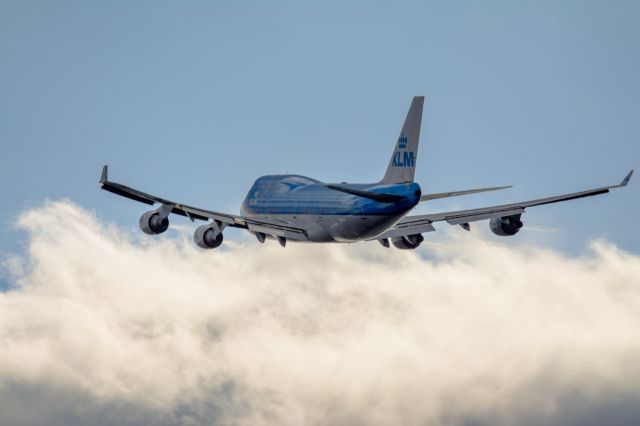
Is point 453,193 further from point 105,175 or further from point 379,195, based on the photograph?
point 105,175

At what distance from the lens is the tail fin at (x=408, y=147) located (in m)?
72.0

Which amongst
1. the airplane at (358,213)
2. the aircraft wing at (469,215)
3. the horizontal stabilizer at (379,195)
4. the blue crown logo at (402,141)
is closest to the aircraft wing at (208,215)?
the airplane at (358,213)

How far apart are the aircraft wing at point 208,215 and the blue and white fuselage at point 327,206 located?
3.19 feet

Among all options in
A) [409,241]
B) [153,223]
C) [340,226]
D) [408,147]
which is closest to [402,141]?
[408,147]

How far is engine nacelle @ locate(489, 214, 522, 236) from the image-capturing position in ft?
248

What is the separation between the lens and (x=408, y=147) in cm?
7225

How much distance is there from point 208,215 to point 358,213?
10155mm

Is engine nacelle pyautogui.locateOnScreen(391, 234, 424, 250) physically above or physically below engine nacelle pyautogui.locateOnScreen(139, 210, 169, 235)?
above

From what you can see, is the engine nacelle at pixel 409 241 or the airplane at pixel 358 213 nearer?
the airplane at pixel 358 213

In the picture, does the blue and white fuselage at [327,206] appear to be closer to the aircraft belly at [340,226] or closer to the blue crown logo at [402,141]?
the aircraft belly at [340,226]

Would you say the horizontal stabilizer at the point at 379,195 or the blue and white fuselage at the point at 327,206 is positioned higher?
the blue and white fuselage at the point at 327,206

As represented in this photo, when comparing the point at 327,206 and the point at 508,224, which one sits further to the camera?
the point at 327,206

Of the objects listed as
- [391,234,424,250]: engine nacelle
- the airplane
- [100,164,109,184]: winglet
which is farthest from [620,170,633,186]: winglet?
[100,164,109,184]: winglet

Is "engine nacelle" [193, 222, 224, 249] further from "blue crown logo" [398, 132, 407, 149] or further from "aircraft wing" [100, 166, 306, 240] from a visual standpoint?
"blue crown logo" [398, 132, 407, 149]
